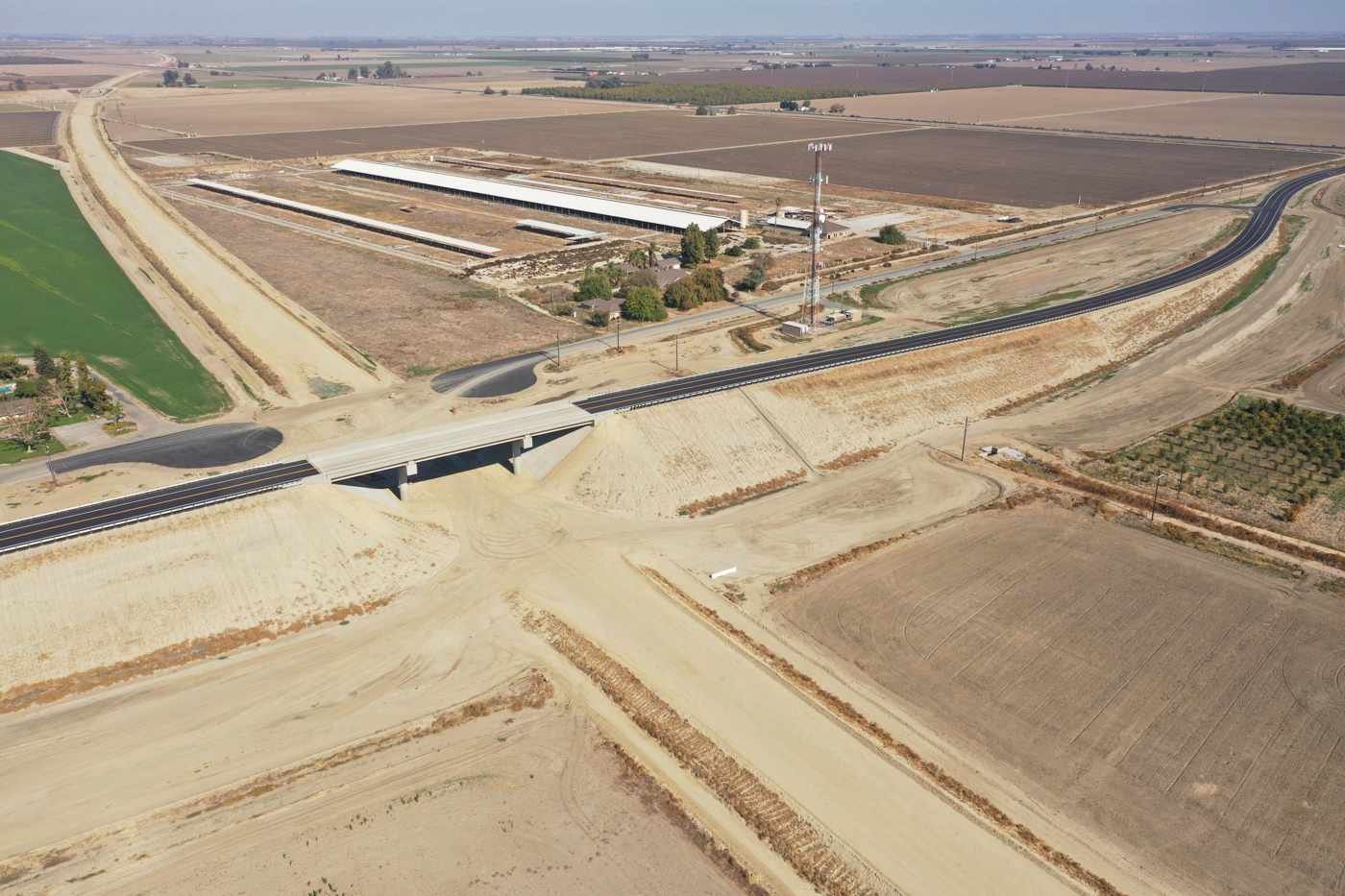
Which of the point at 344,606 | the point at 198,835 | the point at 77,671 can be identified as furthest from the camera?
the point at 344,606

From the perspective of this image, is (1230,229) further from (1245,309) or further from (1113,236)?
(1245,309)

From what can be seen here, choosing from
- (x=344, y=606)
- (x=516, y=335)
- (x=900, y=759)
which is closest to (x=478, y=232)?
(x=516, y=335)

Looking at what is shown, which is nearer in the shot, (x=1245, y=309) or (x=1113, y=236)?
(x=1245, y=309)

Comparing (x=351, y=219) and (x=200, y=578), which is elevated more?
(x=351, y=219)

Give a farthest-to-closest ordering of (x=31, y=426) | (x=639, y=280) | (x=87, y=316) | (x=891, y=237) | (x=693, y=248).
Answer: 1. (x=891, y=237)
2. (x=693, y=248)
3. (x=639, y=280)
4. (x=87, y=316)
5. (x=31, y=426)

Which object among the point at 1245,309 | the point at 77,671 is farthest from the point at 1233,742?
the point at 1245,309

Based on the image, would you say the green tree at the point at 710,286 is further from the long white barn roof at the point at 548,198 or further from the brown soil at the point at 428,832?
the brown soil at the point at 428,832

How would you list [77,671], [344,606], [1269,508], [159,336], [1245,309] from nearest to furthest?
1. [77,671]
2. [344,606]
3. [1269,508]
4. [159,336]
5. [1245,309]

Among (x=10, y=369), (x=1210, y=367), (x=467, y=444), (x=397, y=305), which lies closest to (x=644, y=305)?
(x=397, y=305)

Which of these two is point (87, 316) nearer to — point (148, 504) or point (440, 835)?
point (148, 504)
